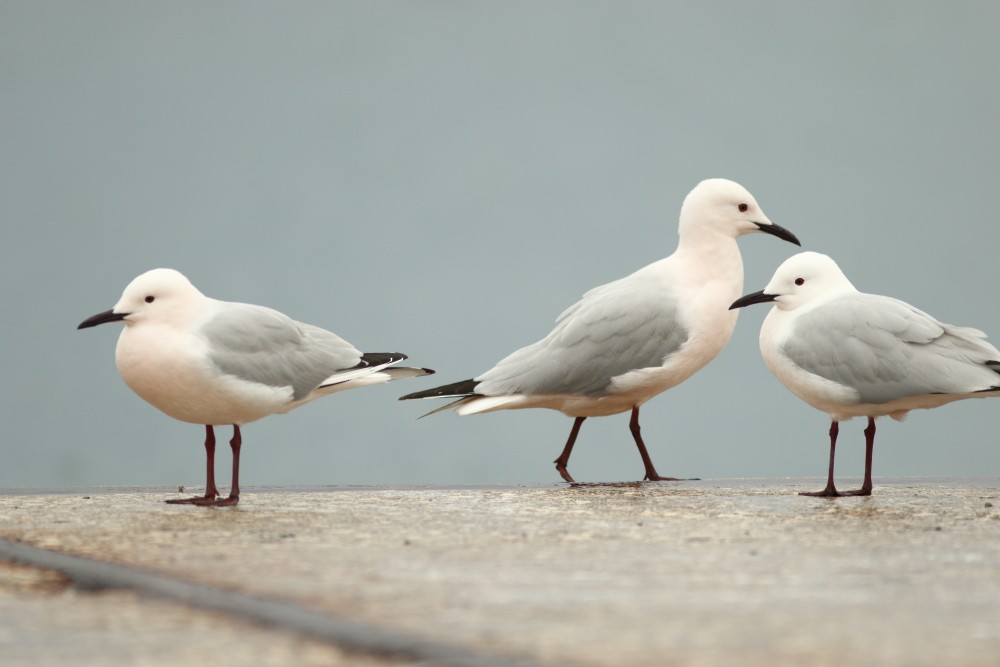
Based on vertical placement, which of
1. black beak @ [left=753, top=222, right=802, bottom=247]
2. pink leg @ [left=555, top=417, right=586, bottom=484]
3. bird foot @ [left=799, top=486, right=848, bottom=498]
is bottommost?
bird foot @ [left=799, top=486, right=848, bottom=498]

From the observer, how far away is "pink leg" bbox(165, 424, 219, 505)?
663 cm

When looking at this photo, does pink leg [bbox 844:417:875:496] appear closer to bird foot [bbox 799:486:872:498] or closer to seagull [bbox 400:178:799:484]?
bird foot [bbox 799:486:872:498]

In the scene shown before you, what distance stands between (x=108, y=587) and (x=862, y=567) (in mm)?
2243

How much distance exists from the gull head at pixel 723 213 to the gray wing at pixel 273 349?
2.30m

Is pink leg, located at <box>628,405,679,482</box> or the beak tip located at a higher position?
the beak tip

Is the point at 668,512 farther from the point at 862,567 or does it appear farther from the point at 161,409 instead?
the point at 161,409

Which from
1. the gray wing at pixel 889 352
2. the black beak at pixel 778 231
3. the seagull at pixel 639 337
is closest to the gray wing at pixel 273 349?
the seagull at pixel 639 337

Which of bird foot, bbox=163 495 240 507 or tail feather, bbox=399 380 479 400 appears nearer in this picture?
bird foot, bbox=163 495 240 507

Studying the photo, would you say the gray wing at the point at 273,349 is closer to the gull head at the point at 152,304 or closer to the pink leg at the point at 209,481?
the gull head at the point at 152,304

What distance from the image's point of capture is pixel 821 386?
678 cm

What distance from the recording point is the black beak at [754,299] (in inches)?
283

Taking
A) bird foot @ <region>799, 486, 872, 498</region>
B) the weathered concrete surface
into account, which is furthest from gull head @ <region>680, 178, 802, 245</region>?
the weathered concrete surface

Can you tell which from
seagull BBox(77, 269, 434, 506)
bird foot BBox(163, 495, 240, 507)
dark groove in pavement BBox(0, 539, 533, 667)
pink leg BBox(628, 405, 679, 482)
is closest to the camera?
dark groove in pavement BBox(0, 539, 533, 667)

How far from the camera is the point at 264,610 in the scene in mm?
3338
